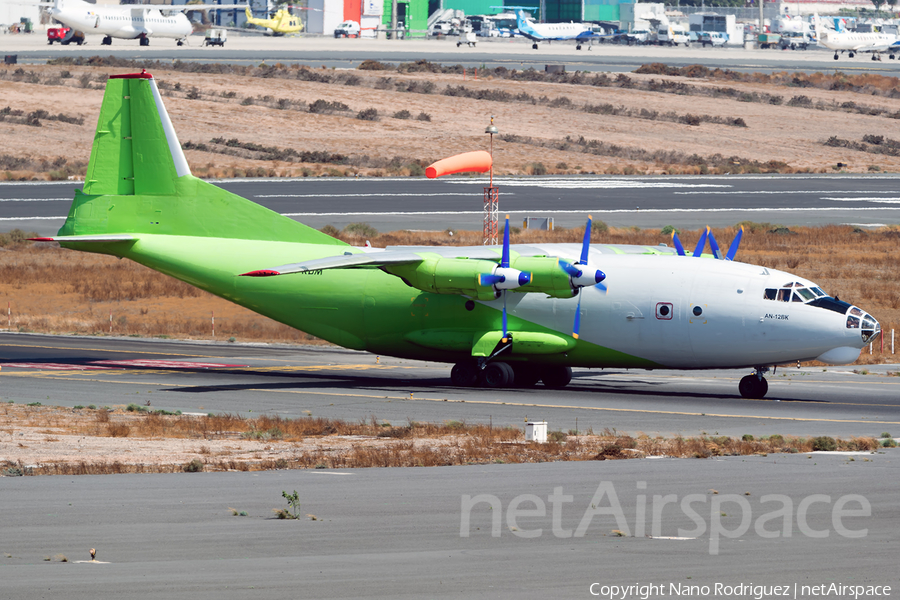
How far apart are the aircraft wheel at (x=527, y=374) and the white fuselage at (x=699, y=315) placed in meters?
2.15

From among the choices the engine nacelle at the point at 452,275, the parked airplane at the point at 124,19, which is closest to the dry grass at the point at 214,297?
the engine nacelle at the point at 452,275

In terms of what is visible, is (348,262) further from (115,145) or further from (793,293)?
(793,293)

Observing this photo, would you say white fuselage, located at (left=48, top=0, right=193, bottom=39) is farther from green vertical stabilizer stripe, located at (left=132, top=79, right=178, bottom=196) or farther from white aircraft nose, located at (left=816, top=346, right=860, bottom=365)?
white aircraft nose, located at (left=816, top=346, right=860, bottom=365)

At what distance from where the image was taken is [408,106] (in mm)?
133500

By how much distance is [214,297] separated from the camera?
191ft

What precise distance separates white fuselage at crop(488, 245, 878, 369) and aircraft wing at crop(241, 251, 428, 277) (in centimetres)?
348

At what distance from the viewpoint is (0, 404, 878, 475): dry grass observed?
23188 mm

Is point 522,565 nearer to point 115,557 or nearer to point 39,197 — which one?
point 115,557

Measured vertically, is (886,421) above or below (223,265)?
below

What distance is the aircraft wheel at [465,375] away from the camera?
37.2 m

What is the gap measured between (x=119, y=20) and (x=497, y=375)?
149m

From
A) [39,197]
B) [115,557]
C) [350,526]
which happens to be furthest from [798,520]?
[39,197]

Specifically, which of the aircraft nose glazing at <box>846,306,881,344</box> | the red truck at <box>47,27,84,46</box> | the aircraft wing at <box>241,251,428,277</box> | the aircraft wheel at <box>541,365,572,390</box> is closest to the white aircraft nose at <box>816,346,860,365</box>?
the aircraft nose glazing at <box>846,306,881,344</box>

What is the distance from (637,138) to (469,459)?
104528 millimetres
